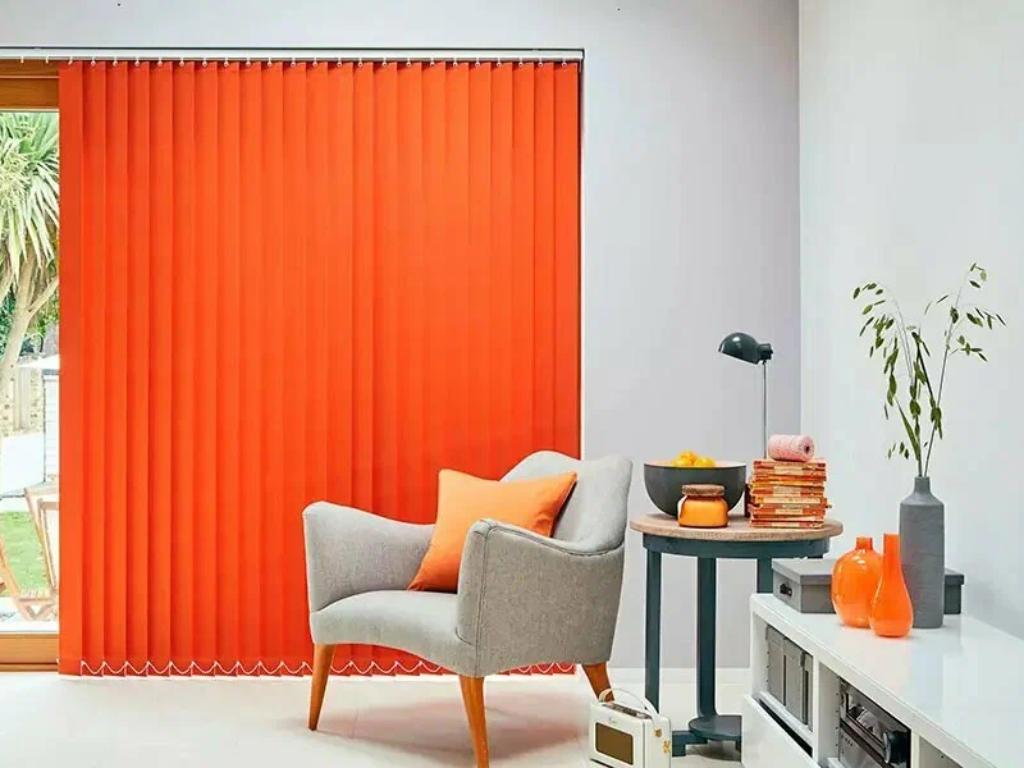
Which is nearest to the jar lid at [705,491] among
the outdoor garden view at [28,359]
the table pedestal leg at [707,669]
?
the table pedestal leg at [707,669]

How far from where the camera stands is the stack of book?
3.38m

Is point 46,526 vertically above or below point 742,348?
below

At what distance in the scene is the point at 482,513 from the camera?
3920 millimetres

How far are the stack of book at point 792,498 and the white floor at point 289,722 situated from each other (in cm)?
72

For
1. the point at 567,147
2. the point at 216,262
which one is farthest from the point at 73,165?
the point at 567,147

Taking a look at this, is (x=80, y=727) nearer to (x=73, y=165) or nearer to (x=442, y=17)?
(x=73, y=165)

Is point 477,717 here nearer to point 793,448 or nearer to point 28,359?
point 793,448

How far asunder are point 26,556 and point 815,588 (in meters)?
3.01

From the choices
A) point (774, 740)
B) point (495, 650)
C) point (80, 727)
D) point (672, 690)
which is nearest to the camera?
point (774, 740)

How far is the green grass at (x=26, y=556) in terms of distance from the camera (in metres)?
4.63

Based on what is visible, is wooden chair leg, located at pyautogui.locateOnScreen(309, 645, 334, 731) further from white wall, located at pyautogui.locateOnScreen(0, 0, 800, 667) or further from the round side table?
white wall, located at pyautogui.locateOnScreen(0, 0, 800, 667)

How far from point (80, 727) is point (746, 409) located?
7.98 feet

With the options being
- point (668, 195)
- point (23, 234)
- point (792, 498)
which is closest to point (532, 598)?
point (792, 498)

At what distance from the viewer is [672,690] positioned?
4.38 m
